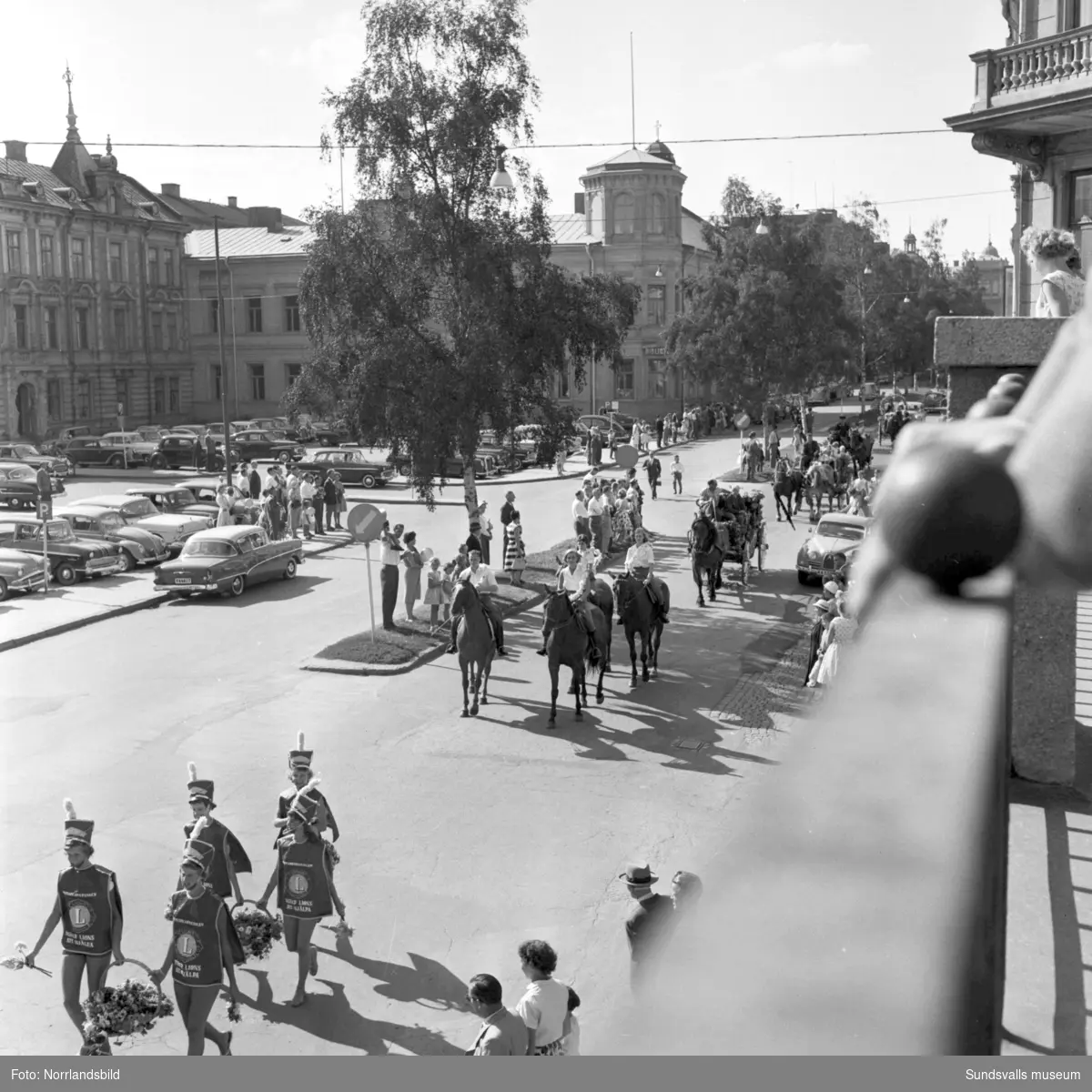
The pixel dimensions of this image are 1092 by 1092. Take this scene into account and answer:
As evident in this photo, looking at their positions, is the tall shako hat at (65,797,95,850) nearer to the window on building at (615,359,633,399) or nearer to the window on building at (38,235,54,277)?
the window on building at (38,235,54,277)

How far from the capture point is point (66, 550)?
93.9 feet

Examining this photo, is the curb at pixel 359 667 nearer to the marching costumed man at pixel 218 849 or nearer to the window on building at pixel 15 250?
the marching costumed man at pixel 218 849

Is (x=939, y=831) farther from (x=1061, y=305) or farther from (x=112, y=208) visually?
(x=112, y=208)

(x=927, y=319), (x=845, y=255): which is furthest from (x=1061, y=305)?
(x=927, y=319)

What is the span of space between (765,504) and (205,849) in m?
31.3

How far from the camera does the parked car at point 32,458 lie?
52000 millimetres

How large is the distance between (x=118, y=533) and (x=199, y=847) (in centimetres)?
2275

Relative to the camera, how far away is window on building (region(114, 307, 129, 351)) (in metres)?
69.5

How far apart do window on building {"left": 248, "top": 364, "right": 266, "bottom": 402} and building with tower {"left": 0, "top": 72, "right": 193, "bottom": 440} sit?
138 inches

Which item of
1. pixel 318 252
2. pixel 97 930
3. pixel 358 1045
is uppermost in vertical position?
pixel 318 252

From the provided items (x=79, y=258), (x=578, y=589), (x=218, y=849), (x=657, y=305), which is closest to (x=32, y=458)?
(x=79, y=258)

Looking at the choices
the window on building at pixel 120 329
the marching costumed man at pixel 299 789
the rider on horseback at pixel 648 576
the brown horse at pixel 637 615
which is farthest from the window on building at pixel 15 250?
the marching costumed man at pixel 299 789

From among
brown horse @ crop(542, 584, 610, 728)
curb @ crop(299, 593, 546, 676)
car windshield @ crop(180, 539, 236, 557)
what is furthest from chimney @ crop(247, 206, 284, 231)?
brown horse @ crop(542, 584, 610, 728)

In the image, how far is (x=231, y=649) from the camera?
21453mm
